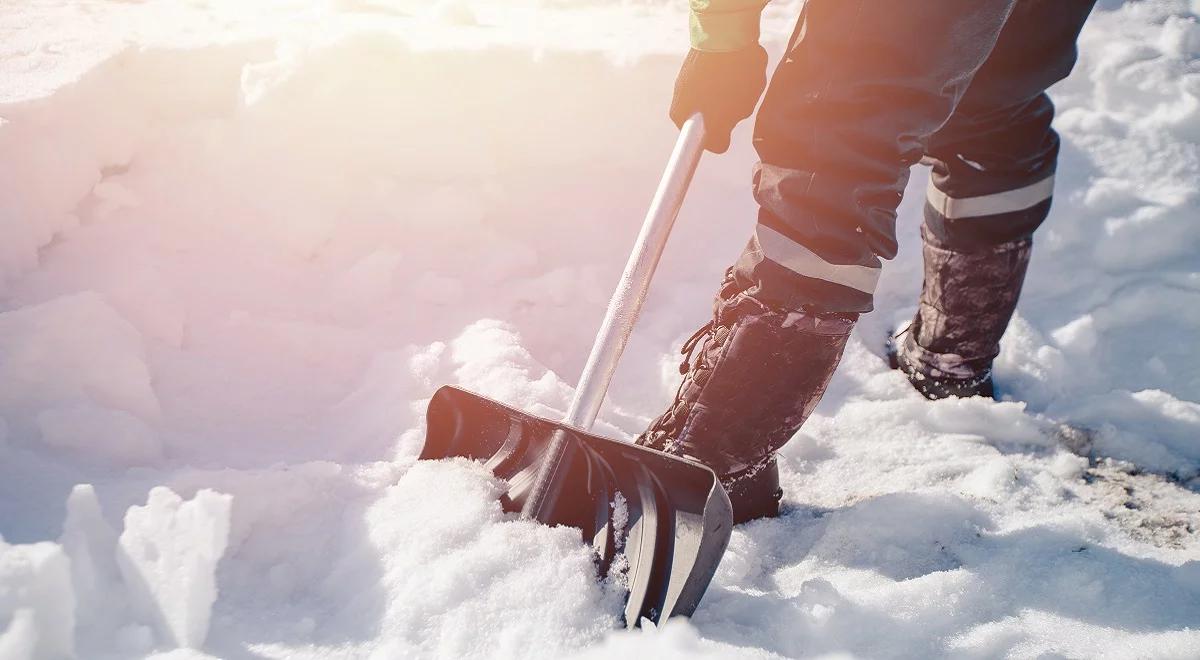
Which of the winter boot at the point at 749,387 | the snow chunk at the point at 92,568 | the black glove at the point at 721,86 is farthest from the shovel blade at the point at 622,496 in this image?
the black glove at the point at 721,86

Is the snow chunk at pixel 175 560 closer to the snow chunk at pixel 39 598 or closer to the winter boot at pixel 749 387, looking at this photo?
the snow chunk at pixel 39 598

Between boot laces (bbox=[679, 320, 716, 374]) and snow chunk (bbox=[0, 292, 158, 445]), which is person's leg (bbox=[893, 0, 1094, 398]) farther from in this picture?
snow chunk (bbox=[0, 292, 158, 445])

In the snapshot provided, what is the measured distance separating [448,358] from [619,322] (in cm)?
59

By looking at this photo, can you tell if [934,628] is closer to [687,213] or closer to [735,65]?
[735,65]

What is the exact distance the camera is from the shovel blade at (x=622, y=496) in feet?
3.19


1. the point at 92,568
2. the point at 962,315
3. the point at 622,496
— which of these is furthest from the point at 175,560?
the point at 962,315

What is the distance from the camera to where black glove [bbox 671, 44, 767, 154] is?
1.23 metres

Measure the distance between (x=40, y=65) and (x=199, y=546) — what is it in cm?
166

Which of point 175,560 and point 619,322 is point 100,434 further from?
point 619,322

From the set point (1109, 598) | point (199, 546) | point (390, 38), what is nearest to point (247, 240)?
point (390, 38)

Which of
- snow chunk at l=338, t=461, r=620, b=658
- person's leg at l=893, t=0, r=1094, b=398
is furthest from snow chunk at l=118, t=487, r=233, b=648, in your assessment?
person's leg at l=893, t=0, r=1094, b=398

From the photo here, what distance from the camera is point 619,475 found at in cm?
112

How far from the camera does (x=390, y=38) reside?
216 centimetres

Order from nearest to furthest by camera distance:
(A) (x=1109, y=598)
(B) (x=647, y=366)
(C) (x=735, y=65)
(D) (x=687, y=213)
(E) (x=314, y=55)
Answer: (A) (x=1109, y=598)
(C) (x=735, y=65)
(B) (x=647, y=366)
(E) (x=314, y=55)
(D) (x=687, y=213)
